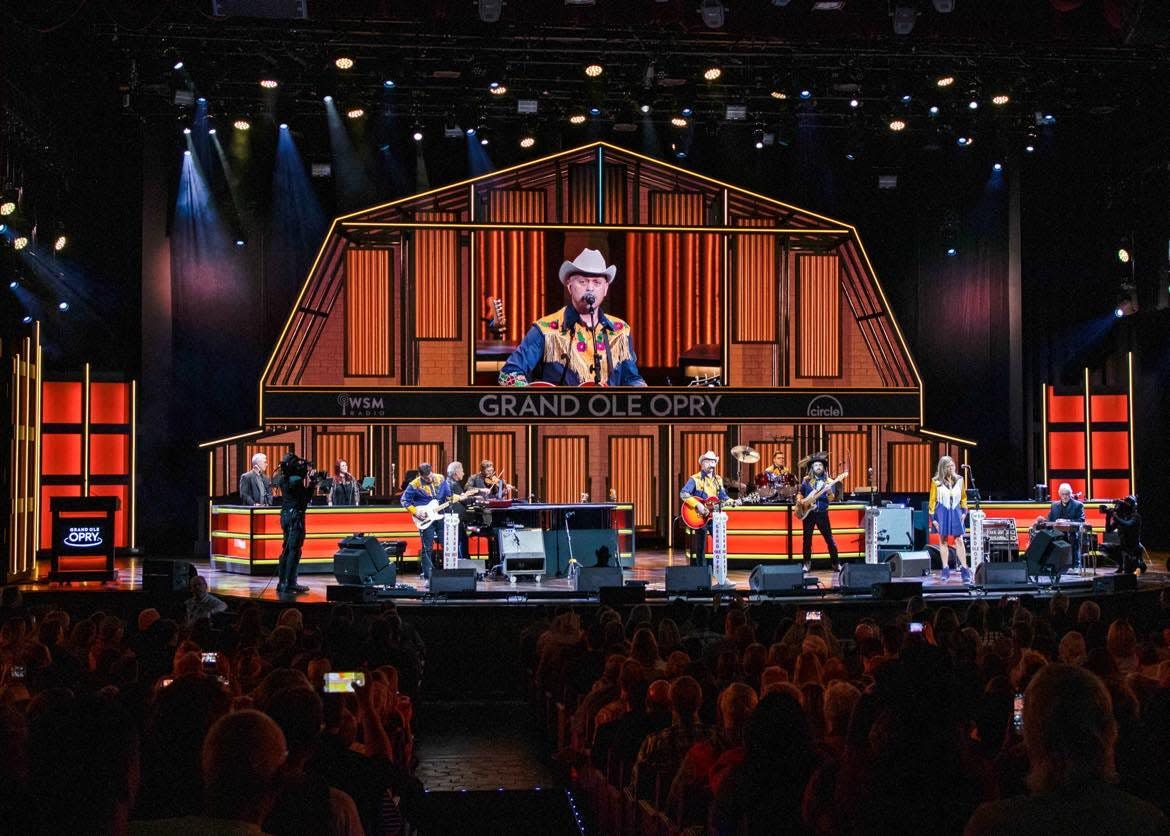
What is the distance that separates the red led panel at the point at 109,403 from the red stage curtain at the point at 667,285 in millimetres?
9325

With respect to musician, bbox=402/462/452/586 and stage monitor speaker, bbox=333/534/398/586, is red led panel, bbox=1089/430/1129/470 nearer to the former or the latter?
musician, bbox=402/462/452/586

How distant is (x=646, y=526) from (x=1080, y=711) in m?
22.6

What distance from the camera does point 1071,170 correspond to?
25.6m

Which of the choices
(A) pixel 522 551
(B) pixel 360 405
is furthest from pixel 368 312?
(A) pixel 522 551

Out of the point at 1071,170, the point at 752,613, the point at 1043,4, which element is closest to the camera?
the point at 752,613

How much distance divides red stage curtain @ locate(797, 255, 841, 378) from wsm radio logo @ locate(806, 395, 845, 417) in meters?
3.19

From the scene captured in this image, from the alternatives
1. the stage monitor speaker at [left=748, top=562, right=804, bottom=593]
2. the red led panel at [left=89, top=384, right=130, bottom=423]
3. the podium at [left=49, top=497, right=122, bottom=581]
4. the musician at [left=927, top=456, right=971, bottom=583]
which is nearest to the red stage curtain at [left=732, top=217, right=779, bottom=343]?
the musician at [left=927, top=456, right=971, bottom=583]

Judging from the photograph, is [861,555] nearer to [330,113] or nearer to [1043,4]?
[1043,4]

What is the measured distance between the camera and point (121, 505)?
24438 mm

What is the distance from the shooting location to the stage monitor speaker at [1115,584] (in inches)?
640

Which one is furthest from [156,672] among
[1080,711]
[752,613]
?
[1080,711]

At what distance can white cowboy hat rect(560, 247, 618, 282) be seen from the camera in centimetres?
2316

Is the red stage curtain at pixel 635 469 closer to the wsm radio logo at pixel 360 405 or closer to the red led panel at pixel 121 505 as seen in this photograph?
the wsm radio logo at pixel 360 405

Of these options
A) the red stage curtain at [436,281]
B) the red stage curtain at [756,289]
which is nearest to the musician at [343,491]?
the red stage curtain at [436,281]
